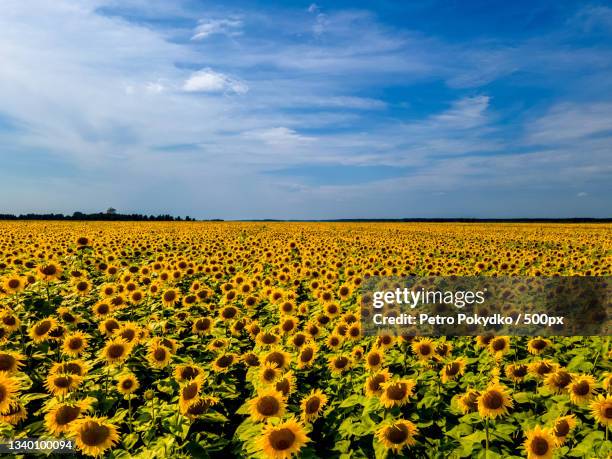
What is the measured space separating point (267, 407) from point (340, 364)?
1816mm

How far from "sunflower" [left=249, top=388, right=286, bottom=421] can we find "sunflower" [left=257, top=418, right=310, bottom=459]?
0.56 m

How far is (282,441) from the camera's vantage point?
3.79m

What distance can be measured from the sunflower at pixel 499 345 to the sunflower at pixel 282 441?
147 inches

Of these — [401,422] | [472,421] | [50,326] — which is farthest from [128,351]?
[472,421]

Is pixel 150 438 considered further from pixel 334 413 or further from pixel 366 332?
pixel 366 332

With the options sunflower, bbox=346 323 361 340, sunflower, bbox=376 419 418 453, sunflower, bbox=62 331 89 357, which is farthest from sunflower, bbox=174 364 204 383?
sunflower, bbox=346 323 361 340

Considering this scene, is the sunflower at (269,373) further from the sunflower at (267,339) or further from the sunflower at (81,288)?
the sunflower at (81,288)

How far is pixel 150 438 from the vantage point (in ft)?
14.3

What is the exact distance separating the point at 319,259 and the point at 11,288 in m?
10.4

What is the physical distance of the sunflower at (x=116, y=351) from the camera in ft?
19.2

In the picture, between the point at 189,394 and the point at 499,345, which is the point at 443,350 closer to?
the point at 499,345

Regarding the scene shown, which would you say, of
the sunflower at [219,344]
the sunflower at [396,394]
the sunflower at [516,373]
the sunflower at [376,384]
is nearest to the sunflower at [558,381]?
the sunflower at [516,373]

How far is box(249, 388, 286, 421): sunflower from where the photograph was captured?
14.5ft

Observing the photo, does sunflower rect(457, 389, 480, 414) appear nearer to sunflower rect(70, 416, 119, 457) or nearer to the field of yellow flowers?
the field of yellow flowers
